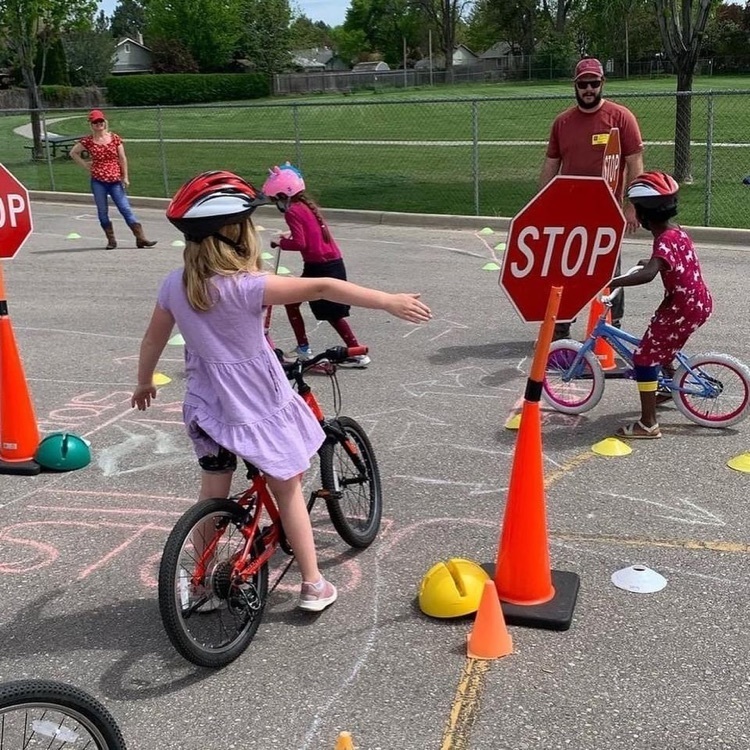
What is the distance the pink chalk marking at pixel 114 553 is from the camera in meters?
4.06

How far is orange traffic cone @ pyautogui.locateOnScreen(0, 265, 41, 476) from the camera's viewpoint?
5.22 meters

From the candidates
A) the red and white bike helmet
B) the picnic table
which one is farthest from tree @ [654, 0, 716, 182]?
the picnic table

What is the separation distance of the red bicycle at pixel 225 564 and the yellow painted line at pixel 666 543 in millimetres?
1119

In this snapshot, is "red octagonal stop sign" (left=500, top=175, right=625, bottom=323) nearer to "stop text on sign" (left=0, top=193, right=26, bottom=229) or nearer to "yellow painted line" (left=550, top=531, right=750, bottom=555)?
"yellow painted line" (left=550, top=531, right=750, bottom=555)

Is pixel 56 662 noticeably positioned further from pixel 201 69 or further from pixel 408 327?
pixel 201 69

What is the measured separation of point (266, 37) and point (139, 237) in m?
69.4

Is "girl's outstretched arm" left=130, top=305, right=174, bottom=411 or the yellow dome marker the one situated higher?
"girl's outstretched arm" left=130, top=305, right=174, bottom=411

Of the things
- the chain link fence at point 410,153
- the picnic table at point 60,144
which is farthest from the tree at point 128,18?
the picnic table at point 60,144

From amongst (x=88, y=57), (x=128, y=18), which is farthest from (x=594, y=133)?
(x=128, y=18)

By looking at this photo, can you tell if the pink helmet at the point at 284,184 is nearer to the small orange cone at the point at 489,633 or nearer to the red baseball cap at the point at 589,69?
the red baseball cap at the point at 589,69

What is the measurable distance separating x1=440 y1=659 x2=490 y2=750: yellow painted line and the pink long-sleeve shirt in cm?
404

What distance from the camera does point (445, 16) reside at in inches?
3597

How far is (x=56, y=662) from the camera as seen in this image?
11.1 ft

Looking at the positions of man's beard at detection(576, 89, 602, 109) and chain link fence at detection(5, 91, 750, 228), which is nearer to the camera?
man's beard at detection(576, 89, 602, 109)
